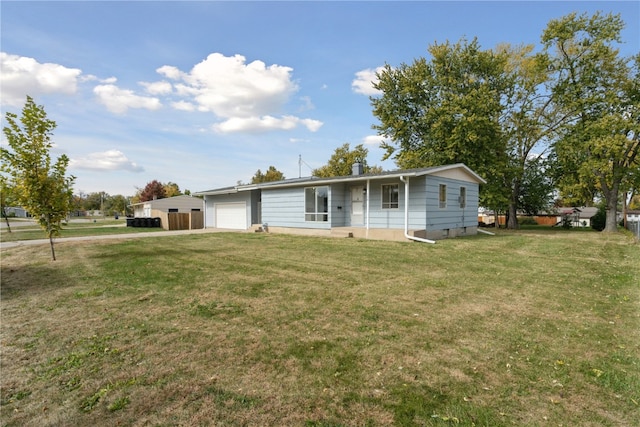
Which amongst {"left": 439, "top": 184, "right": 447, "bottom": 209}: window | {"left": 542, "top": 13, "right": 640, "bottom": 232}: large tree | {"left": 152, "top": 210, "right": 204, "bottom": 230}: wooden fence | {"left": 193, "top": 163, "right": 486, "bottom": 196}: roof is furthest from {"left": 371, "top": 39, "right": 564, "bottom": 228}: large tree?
{"left": 152, "top": 210, "right": 204, "bottom": 230}: wooden fence

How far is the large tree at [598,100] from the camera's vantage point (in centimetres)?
1845

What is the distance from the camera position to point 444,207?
1473cm

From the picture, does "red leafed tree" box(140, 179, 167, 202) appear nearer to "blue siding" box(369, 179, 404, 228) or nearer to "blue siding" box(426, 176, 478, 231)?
"blue siding" box(369, 179, 404, 228)

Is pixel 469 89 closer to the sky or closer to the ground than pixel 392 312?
closer to the sky

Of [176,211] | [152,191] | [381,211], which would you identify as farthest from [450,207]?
[152,191]

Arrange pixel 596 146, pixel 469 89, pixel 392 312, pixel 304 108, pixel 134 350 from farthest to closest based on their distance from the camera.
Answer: pixel 469 89, pixel 304 108, pixel 596 146, pixel 392 312, pixel 134 350

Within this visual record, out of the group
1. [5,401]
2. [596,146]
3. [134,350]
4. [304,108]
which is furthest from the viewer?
[304,108]

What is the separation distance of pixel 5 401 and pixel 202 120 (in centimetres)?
1762

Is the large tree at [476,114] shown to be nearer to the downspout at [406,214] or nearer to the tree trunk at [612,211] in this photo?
the tree trunk at [612,211]

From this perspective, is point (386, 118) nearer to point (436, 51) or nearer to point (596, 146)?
point (436, 51)

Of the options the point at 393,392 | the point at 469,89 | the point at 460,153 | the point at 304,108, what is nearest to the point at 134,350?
the point at 393,392

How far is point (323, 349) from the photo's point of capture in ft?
11.0

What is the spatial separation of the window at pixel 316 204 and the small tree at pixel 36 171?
961cm

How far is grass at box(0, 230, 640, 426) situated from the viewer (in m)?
2.40
